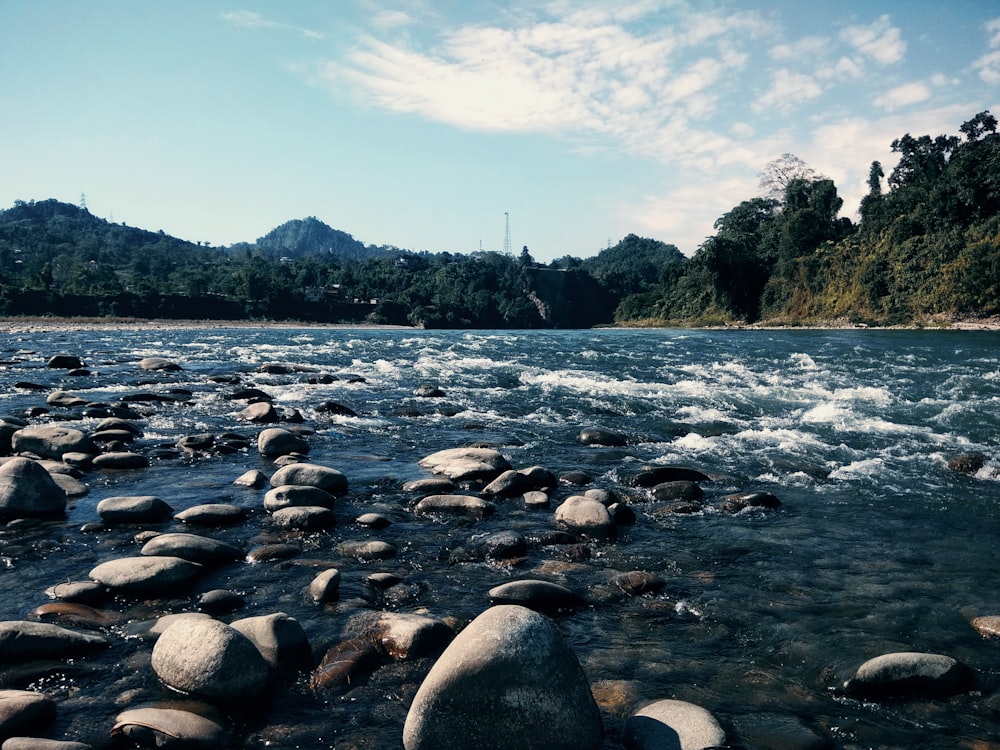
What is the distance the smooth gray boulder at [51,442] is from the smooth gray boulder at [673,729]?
10204 millimetres

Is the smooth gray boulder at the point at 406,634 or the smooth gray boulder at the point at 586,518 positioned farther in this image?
the smooth gray boulder at the point at 586,518

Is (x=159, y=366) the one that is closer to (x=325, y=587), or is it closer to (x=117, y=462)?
(x=117, y=462)

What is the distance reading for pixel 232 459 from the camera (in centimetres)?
1144

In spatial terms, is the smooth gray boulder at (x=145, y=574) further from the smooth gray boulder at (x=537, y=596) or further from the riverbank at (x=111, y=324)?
the riverbank at (x=111, y=324)

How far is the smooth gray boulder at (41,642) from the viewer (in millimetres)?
4922

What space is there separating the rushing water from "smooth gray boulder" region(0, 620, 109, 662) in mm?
190

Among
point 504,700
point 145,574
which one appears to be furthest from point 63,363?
point 504,700

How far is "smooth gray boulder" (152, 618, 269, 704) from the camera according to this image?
4.51 meters

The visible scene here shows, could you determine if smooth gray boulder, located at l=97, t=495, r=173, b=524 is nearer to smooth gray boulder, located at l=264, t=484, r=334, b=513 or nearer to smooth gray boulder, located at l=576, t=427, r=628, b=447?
smooth gray boulder, located at l=264, t=484, r=334, b=513

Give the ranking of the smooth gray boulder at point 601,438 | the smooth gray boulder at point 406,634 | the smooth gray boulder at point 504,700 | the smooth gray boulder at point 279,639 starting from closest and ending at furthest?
the smooth gray boulder at point 504,700, the smooth gray boulder at point 279,639, the smooth gray boulder at point 406,634, the smooth gray boulder at point 601,438

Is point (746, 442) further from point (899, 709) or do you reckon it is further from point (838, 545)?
point (899, 709)

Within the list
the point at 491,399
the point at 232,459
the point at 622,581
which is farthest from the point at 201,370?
the point at 622,581

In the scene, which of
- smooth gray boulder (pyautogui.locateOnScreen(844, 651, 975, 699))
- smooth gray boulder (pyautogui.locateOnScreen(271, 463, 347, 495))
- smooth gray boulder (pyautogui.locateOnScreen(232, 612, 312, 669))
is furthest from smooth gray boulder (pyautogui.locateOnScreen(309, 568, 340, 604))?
smooth gray boulder (pyautogui.locateOnScreen(844, 651, 975, 699))

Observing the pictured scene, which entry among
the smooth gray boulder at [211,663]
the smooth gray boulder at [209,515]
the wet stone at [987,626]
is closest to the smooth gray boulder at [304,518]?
the smooth gray boulder at [209,515]
